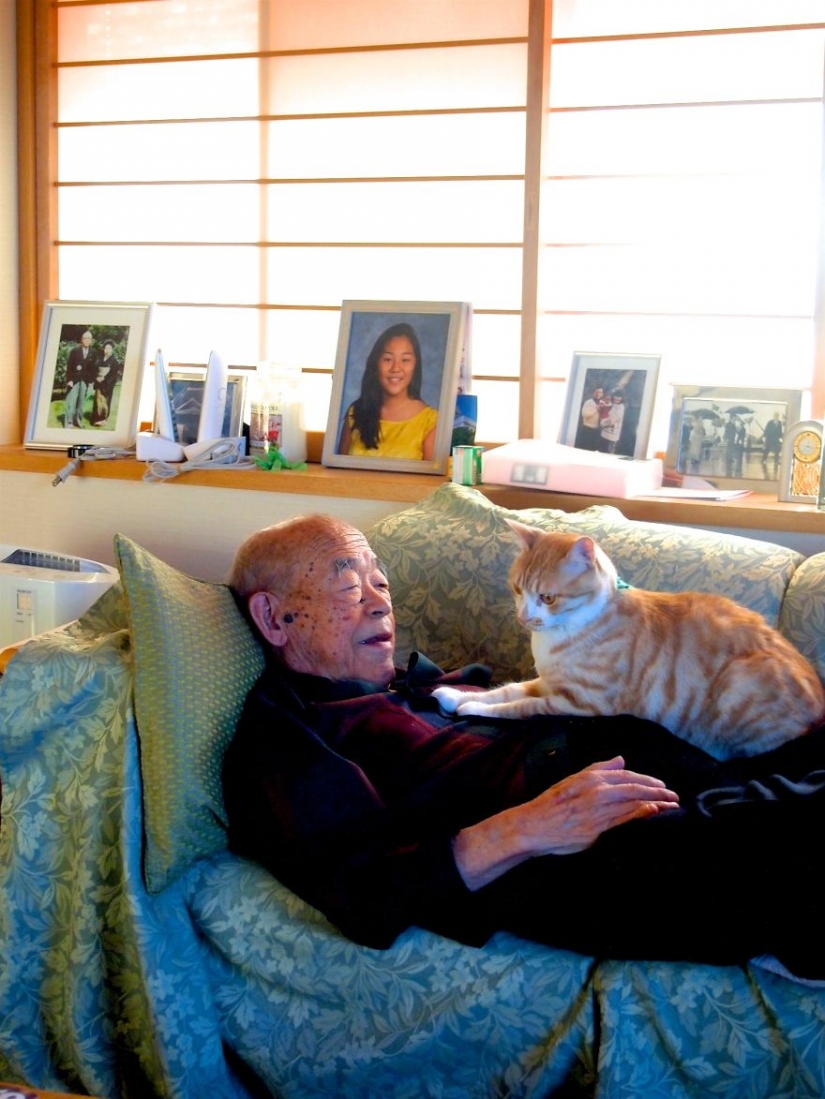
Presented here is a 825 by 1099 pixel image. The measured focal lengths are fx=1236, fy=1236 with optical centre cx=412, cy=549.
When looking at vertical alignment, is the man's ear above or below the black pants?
above

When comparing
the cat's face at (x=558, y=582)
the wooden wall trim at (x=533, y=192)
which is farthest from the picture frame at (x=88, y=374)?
the cat's face at (x=558, y=582)

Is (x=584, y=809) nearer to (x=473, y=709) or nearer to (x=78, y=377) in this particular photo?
(x=473, y=709)

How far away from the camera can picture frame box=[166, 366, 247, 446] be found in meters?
3.11

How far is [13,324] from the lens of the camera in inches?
135

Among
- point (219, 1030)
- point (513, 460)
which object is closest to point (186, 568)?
point (513, 460)

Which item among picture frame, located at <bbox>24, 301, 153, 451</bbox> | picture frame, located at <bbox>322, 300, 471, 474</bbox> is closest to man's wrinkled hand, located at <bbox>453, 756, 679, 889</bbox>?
picture frame, located at <bbox>322, 300, 471, 474</bbox>

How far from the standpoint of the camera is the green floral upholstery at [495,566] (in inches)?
85.7

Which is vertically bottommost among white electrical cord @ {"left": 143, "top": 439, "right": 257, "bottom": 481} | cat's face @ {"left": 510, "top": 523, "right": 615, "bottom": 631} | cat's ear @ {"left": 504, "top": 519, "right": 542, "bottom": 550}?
cat's face @ {"left": 510, "top": 523, "right": 615, "bottom": 631}

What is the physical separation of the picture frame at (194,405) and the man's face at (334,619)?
119 cm

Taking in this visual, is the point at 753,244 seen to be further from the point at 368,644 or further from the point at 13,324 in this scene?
the point at 13,324

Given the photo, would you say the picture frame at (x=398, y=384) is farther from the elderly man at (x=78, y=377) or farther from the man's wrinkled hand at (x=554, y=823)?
the man's wrinkled hand at (x=554, y=823)

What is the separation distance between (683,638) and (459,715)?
0.37 meters

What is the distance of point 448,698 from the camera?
6.49 ft

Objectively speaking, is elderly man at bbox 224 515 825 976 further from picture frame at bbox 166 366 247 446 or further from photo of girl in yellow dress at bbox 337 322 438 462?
picture frame at bbox 166 366 247 446
